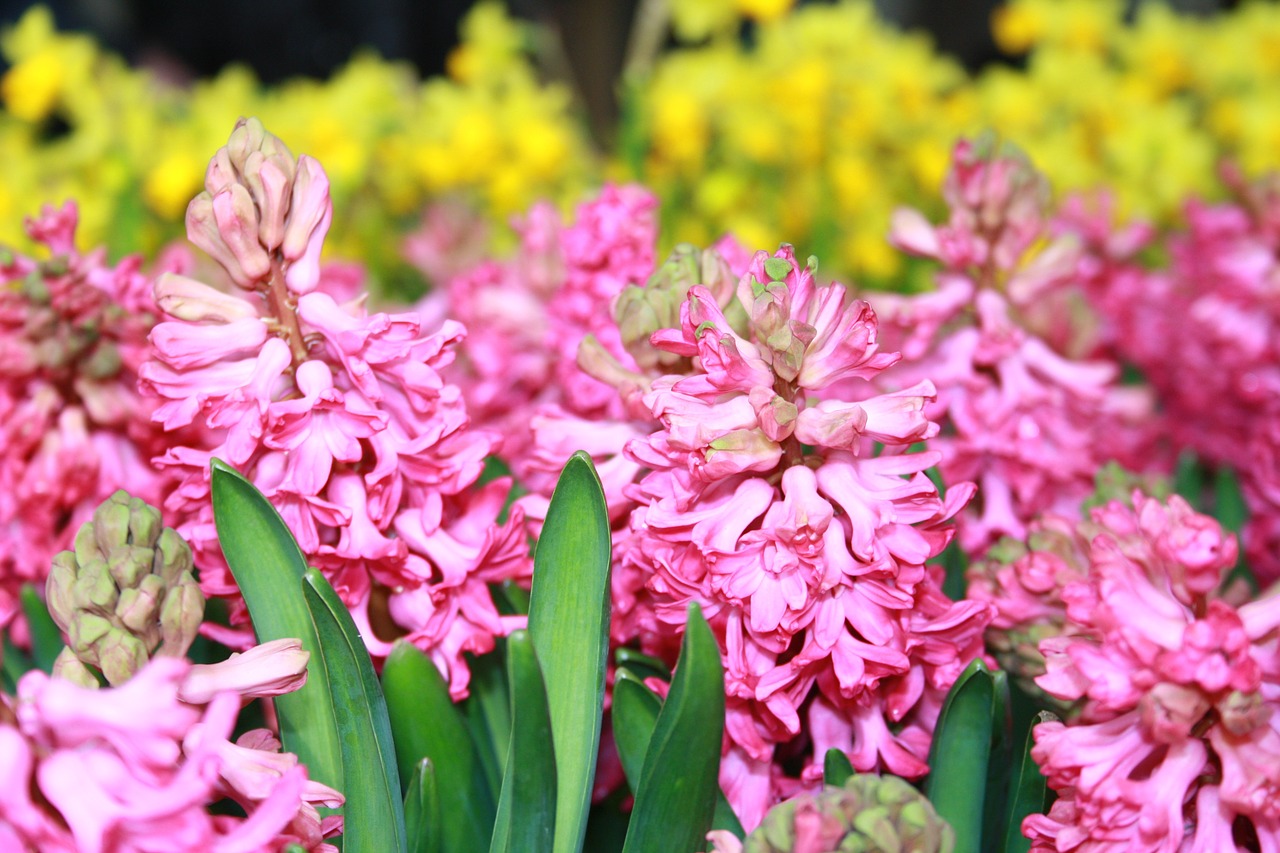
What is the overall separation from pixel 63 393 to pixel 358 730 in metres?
0.45

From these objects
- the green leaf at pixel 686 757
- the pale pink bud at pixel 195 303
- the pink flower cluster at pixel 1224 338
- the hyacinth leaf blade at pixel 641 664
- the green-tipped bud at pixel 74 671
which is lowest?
the pink flower cluster at pixel 1224 338

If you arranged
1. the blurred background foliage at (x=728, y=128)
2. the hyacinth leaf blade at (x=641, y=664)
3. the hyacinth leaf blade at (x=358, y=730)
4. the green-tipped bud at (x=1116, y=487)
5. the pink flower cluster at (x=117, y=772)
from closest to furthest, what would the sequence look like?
1. the pink flower cluster at (x=117, y=772)
2. the hyacinth leaf blade at (x=358, y=730)
3. the hyacinth leaf blade at (x=641, y=664)
4. the green-tipped bud at (x=1116, y=487)
5. the blurred background foliage at (x=728, y=128)

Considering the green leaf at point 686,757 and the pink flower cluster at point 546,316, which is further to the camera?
the pink flower cluster at point 546,316

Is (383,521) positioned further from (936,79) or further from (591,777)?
(936,79)

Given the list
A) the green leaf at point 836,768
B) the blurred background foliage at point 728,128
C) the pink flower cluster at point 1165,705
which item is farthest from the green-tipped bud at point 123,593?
the blurred background foliage at point 728,128

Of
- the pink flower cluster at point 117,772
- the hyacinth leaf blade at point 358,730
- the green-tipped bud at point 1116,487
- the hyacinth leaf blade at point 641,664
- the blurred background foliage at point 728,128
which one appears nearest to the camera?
the pink flower cluster at point 117,772

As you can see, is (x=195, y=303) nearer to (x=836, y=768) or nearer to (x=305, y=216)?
(x=305, y=216)

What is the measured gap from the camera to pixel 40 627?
2.96 ft

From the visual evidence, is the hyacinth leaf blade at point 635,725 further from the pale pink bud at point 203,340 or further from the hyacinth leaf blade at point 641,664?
the pale pink bud at point 203,340

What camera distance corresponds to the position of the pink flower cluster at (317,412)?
0.67 m

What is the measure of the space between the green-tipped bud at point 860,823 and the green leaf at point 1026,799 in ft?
0.55

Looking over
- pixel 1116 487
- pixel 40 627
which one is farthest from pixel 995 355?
pixel 40 627

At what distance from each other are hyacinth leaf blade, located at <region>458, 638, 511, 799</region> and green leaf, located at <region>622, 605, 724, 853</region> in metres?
0.19

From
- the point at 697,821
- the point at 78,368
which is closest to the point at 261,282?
the point at 78,368
